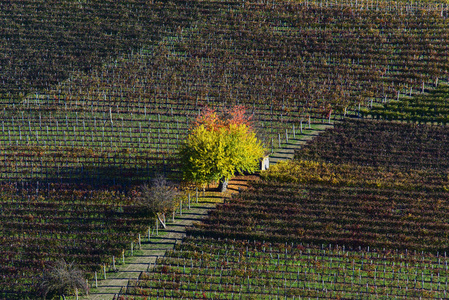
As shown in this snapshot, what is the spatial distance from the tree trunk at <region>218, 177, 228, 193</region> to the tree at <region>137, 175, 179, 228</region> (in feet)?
13.0

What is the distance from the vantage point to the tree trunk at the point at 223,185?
53469mm

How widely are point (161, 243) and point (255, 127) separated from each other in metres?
17.7

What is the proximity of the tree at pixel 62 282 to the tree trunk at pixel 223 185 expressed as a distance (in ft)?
47.5

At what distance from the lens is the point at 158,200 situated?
4953 centimetres

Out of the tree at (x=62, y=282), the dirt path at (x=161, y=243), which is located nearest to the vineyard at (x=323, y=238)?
the dirt path at (x=161, y=243)

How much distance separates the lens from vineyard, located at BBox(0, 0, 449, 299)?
44781 mm

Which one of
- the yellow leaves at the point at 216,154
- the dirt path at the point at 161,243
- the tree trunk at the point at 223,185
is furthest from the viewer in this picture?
the tree trunk at the point at 223,185

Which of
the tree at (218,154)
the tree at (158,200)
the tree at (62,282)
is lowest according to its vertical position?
the tree at (62,282)

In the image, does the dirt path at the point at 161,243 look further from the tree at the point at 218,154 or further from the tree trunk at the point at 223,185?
the tree at the point at 218,154

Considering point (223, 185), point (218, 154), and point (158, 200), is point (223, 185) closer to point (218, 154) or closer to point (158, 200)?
point (218, 154)

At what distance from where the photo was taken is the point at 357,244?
46719mm

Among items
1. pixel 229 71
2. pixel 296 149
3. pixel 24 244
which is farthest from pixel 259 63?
pixel 24 244

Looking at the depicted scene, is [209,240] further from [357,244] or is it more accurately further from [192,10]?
[192,10]

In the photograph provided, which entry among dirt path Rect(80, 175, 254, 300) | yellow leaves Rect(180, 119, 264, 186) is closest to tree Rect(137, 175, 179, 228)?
dirt path Rect(80, 175, 254, 300)
